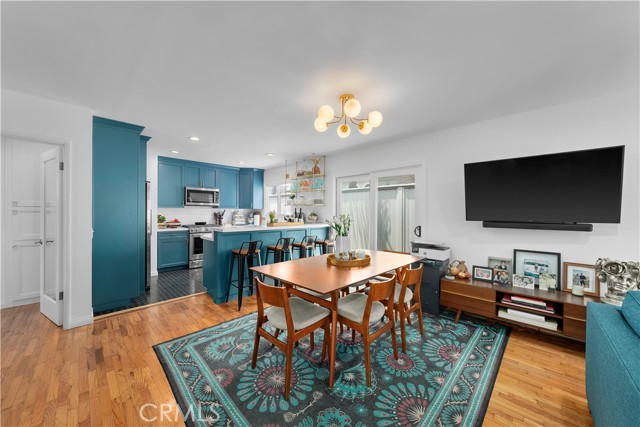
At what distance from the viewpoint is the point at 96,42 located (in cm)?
170

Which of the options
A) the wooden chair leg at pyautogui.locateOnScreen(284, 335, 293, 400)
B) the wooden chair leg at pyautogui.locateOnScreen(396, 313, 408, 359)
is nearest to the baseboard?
the wooden chair leg at pyautogui.locateOnScreen(284, 335, 293, 400)

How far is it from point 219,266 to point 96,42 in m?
2.69

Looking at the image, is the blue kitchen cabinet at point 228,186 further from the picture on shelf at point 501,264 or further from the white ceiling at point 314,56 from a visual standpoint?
the picture on shelf at point 501,264

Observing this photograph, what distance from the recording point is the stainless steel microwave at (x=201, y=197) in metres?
5.65

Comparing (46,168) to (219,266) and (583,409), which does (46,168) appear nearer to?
(219,266)

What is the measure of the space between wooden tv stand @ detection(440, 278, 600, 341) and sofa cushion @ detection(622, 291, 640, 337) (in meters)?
1.11

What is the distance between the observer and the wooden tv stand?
229 centimetres

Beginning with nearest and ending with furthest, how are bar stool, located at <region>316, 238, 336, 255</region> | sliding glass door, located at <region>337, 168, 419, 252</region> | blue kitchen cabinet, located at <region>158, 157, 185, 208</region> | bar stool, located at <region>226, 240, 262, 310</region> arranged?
bar stool, located at <region>226, 240, 262, 310</region>, sliding glass door, located at <region>337, 168, 419, 252</region>, bar stool, located at <region>316, 238, 336, 255</region>, blue kitchen cabinet, located at <region>158, 157, 185, 208</region>

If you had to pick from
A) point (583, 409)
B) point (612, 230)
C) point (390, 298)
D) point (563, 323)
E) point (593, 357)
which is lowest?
point (583, 409)

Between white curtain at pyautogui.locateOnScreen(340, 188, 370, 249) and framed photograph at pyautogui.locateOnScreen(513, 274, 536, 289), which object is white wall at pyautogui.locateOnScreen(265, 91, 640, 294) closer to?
framed photograph at pyautogui.locateOnScreen(513, 274, 536, 289)

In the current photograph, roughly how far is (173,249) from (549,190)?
20.2ft

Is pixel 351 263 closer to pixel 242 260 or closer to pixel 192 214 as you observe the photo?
pixel 242 260

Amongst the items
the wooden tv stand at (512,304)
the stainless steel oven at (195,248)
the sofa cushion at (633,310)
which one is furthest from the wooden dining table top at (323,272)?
the stainless steel oven at (195,248)

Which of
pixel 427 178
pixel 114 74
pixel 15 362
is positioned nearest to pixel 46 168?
pixel 114 74
